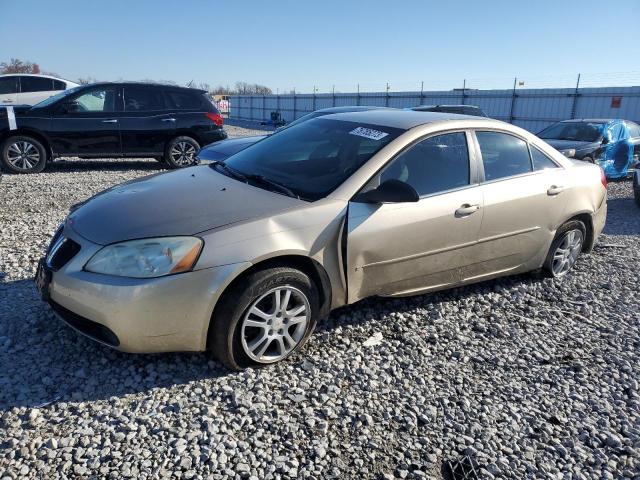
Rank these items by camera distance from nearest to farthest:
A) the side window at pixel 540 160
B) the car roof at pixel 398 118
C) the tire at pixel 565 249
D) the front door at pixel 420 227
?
1. the front door at pixel 420 227
2. the car roof at pixel 398 118
3. the side window at pixel 540 160
4. the tire at pixel 565 249

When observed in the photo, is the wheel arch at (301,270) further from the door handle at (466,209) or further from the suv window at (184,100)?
the suv window at (184,100)

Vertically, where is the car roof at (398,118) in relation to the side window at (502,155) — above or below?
above

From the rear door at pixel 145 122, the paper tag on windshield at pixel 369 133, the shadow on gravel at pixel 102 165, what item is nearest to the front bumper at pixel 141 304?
the paper tag on windshield at pixel 369 133

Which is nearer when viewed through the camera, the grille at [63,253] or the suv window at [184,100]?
the grille at [63,253]

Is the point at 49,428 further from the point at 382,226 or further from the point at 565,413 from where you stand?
the point at 565,413

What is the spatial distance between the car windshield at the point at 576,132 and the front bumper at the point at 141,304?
1051 centimetres

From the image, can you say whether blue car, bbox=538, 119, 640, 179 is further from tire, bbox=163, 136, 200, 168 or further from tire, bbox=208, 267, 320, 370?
tire, bbox=208, 267, 320, 370

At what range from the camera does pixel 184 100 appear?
34.9 feet

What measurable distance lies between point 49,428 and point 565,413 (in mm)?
2858

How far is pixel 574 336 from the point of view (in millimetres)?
3883

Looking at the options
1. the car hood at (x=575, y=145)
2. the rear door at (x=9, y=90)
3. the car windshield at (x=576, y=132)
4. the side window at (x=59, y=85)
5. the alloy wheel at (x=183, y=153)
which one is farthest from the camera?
the side window at (x=59, y=85)

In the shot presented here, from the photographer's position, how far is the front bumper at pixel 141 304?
9.08 feet

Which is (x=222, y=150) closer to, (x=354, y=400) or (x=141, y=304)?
(x=141, y=304)

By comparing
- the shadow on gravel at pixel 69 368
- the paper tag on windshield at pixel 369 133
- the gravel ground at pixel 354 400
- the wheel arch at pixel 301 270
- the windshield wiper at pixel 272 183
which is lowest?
the gravel ground at pixel 354 400
